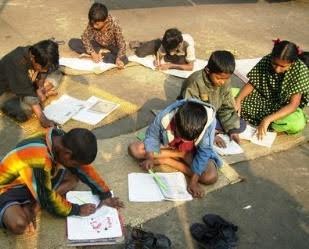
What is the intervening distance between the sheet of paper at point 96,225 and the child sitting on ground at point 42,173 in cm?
6

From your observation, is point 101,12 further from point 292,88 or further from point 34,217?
point 34,217

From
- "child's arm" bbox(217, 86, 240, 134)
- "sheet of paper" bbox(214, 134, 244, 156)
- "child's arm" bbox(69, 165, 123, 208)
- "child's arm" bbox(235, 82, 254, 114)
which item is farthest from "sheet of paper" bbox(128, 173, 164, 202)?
"child's arm" bbox(235, 82, 254, 114)

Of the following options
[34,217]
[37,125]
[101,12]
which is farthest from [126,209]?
[101,12]

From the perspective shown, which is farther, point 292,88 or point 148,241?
point 292,88

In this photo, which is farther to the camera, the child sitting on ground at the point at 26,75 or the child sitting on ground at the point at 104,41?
the child sitting on ground at the point at 104,41

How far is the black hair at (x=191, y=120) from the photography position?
3.03m

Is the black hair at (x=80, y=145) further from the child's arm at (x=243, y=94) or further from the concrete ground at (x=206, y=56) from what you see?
the child's arm at (x=243, y=94)

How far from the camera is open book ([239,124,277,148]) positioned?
412 cm

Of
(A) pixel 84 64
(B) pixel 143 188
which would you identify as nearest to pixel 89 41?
(A) pixel 84 64

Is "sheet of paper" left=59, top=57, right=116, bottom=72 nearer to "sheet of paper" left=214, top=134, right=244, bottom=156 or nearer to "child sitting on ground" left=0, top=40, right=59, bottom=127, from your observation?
"child sitting on ground" left=0, top=40, right=59, bottom=127

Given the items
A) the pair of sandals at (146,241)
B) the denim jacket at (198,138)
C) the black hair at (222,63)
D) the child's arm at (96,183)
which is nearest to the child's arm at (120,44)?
the black hair at (222,63)

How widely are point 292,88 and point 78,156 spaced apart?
89.3 inches

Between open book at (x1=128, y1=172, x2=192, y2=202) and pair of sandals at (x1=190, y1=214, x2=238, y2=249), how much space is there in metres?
0.30

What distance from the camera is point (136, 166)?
3.68m
